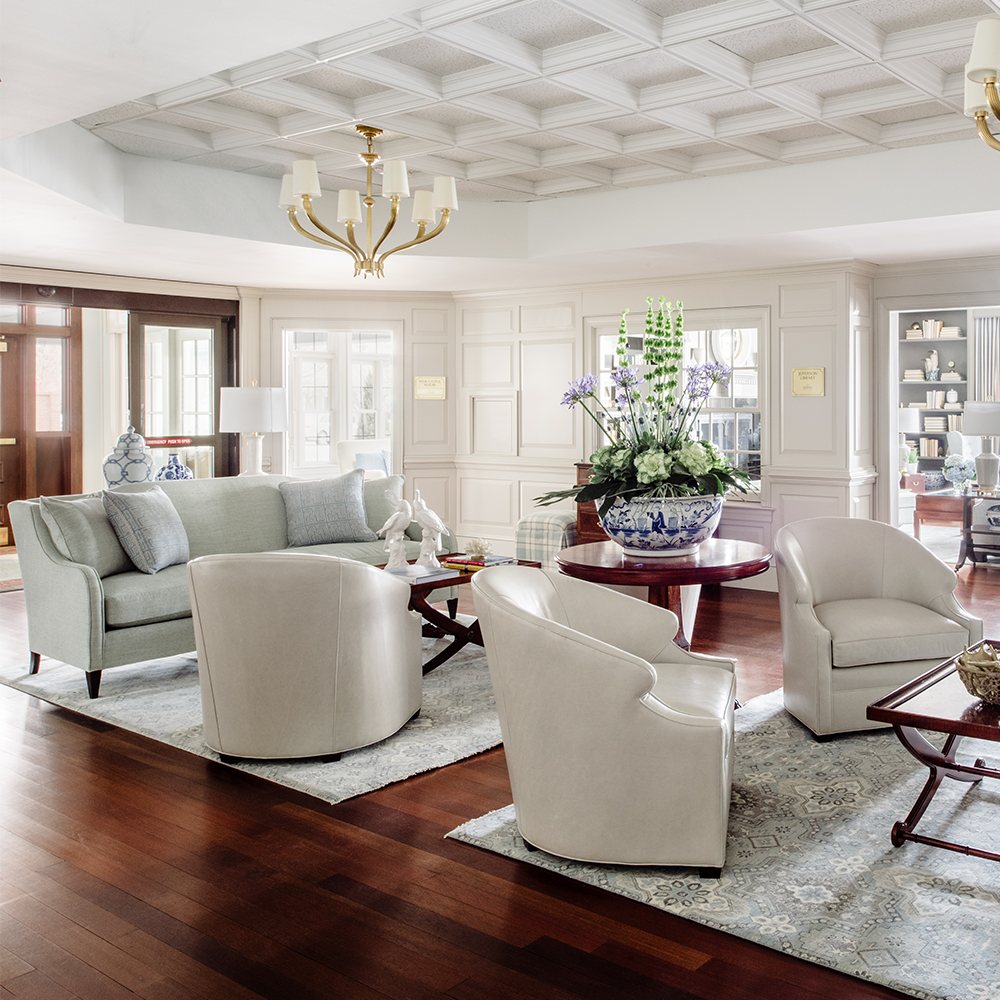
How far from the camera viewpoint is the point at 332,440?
10.1 meters

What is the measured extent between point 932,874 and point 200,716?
2.89 meters

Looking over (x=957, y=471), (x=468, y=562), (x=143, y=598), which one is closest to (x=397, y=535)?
(x=468, y=562)

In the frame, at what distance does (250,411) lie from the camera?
7.43 metres

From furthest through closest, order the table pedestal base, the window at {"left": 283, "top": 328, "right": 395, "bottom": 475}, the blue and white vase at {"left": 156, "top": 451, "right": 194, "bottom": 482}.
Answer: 1. the window at {"left": 283, "top": 328, "right": 395, "bottom": 475}
2. the blue and white vase at {"left": 156, "top": 451, "right": 194, "bottom": 482}
3. the table pedestal base

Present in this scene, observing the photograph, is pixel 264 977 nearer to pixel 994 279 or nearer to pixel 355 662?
pixel 355 662

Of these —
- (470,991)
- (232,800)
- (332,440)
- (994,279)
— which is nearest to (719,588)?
(994,279)

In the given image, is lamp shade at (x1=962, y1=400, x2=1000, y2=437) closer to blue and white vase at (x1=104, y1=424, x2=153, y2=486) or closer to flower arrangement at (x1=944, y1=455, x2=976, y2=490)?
flower arrangement at (x1=944, y1=455, x2=976, y2=490)

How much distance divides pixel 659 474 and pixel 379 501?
288cm

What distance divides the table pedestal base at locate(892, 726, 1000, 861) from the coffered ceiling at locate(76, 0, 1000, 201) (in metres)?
2.53

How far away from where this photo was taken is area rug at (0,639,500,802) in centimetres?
355

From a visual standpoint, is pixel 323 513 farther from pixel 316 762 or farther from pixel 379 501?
pixel 316 762

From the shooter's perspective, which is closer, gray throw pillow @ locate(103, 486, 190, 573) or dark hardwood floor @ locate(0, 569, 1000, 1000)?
dark hardwood floor @ locate(0, 569, 1000, 1000)

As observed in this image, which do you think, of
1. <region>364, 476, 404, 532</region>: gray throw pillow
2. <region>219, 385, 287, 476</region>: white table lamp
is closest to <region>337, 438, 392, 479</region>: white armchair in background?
<region>219, 385, 287, 476</region>: white table lamp

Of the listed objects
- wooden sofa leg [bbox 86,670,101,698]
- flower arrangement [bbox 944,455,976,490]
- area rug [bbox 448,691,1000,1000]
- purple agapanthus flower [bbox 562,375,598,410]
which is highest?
purple agapanthus flower [bbox 562,375,598,410]
